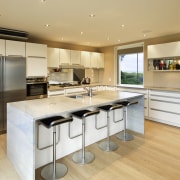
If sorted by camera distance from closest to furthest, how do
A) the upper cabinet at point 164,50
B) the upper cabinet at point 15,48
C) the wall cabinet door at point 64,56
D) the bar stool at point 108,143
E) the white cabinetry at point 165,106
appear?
1. the bar stool at point 108,143
2. the upper cabinet at point 15,48
3. the white cabinetry at point 165,106
4. the upper cabinet at point 164,50
5. the wall cabinet door at point 64,56

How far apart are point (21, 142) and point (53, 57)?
3423 millimetres

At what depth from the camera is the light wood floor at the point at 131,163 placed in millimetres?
2236

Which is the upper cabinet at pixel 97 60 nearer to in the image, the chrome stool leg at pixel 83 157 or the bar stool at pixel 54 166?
the chrome stool leg at pixel 83 157

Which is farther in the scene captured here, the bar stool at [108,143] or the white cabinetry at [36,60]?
the white cabinetry at [36,60]

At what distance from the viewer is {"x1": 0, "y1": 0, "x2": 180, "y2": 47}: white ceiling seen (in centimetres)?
253

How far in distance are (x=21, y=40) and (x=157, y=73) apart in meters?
4.12

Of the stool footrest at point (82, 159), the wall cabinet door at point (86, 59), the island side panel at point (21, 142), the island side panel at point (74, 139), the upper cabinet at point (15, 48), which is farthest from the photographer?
the wall cabinet door at point (86, 59)

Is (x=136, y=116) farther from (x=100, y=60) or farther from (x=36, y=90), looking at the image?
(x=100, y=60)

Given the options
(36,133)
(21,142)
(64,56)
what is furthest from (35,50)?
(21,142)

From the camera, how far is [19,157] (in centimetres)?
A: 225

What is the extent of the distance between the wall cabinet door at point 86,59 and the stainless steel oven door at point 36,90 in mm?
1957

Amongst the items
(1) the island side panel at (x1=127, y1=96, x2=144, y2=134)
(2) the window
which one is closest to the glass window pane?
(2) the window

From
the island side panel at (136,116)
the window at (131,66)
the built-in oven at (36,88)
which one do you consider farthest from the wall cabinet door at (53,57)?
the island side panel at (136,116)

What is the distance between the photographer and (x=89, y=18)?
318 centimetres
